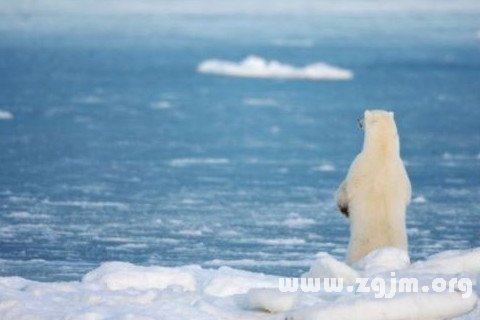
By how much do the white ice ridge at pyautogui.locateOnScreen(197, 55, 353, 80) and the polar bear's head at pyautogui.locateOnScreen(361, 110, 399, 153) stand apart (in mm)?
14100

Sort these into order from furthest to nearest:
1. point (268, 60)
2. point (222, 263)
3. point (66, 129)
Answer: point (268, 60) → point (66, 129) → point (222, 263)

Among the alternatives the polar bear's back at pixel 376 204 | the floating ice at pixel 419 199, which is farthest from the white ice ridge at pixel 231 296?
the floating ice at pixel 419 199

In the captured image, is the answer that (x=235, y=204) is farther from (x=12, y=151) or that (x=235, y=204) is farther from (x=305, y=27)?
(x=305, y=27)

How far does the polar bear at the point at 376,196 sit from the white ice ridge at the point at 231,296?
65 centimetres

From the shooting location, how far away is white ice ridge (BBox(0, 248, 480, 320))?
555cm

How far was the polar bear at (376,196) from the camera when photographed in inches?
285

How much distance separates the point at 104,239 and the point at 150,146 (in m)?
5.03

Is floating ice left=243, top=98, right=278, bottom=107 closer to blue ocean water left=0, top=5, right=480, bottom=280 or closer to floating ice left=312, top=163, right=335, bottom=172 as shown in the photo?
blue ocean water left=0, top=5, right=480, bottom=280

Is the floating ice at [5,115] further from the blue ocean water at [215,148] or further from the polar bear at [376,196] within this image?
the polar bear at [376,196]

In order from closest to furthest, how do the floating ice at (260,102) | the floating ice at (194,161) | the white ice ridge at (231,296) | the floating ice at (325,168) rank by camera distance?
the white ice ridge at (231,296), the floating ice at (325,168), the floating ice at (194,161), the floating ice at (260,102)

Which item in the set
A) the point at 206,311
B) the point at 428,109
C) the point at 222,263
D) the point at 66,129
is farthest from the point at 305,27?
the point at 206,311

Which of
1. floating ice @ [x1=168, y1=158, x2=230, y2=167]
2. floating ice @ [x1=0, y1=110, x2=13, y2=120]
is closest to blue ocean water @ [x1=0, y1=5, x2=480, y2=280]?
floating ice @ [x1=168, y1=158, x2=230, y2=167]

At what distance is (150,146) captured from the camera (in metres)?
14.0

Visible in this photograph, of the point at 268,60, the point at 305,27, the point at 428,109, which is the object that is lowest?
the point at 428,109
